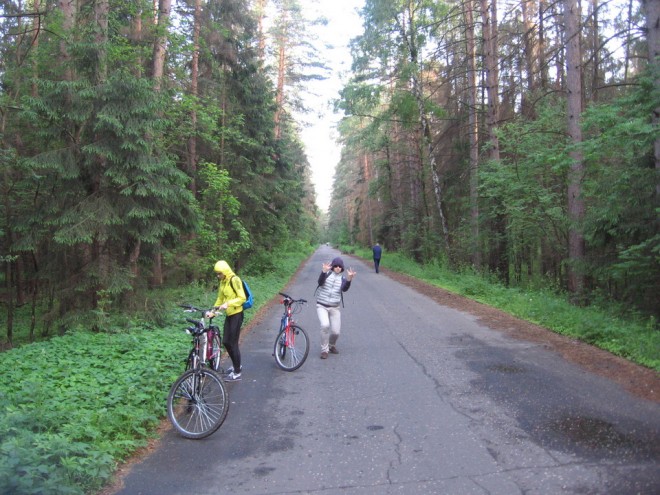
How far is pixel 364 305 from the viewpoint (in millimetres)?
14031

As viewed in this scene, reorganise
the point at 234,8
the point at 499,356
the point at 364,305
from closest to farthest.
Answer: the point at 499,356, the point at 364,305, the point at 234,8

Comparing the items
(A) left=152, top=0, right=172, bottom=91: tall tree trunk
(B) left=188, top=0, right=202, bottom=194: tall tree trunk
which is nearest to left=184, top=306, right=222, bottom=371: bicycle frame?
(A) left=152, top=0, right=172, bottom=91: tall tree trunk

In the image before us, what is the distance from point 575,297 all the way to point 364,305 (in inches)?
229

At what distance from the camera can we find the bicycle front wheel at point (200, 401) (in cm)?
476

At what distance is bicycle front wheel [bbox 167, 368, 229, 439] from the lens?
15.6 ft

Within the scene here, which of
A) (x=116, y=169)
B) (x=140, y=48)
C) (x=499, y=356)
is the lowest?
(x=499, y=356)

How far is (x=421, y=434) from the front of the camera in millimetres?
4602

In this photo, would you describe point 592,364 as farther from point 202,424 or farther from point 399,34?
point 399,34

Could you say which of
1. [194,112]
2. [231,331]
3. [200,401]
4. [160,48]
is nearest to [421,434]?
[200,401]

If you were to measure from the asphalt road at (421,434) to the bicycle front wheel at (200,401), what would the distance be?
0.46 feet

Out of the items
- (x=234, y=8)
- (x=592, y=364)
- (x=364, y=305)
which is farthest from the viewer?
(x=234, y=8)

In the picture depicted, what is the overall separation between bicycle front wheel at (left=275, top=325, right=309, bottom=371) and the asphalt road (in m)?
0.19

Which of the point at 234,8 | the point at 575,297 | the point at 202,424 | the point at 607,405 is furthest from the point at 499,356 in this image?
the point at 234,8

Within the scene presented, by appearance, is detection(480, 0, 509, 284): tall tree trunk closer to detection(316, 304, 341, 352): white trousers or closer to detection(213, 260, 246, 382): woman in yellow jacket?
detection(316, 304, 341, 352): white trousers
